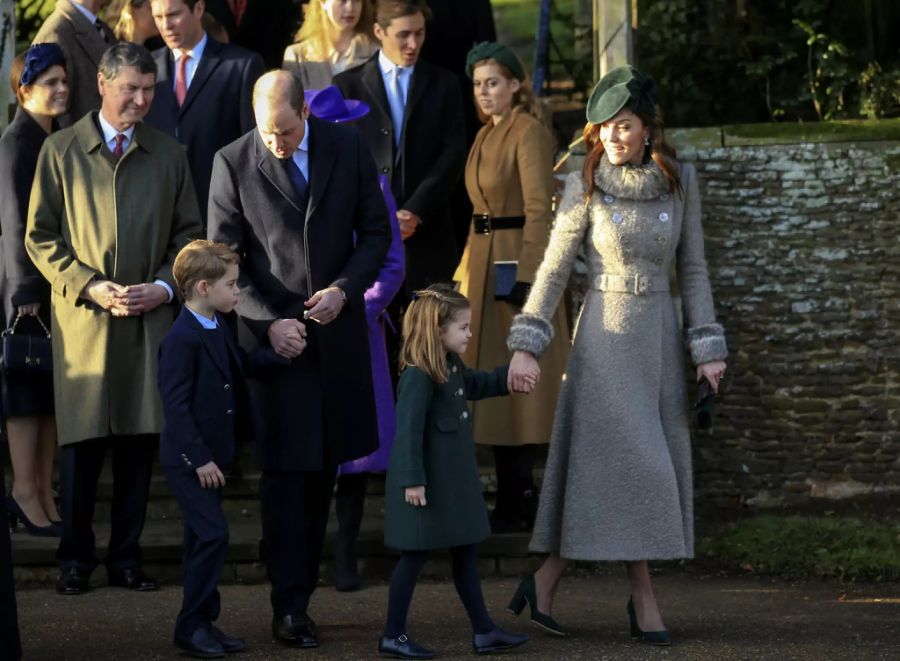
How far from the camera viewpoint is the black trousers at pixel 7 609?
19.0 feet

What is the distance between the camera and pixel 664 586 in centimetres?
797

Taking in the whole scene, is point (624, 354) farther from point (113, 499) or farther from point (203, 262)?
point (113, 499)

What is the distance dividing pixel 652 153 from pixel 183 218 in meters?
1.94

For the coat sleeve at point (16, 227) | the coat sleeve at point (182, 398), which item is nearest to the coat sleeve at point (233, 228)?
the coat sleeve at point (182, 398)

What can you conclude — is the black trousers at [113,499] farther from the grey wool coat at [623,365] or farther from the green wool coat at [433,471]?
the grey wool coat at [623,365]

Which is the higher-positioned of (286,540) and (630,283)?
(630,283)

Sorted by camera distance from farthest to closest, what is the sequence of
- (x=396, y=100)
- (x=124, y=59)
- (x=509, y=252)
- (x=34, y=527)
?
(x=396, y=100), (x=509, y=252), (x=34, y=527), (x=124, y=59)

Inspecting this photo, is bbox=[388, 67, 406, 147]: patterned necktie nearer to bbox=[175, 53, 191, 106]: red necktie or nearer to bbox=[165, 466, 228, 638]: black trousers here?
bbox=[175, 53, 191, 106]: red necktie

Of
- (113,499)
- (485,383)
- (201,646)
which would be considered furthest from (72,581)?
(485,383)

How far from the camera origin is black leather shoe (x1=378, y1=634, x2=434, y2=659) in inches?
248

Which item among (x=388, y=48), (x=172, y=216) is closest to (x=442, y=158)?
(x=388, y=48)

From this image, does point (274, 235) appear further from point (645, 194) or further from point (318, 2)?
point (318, 2)

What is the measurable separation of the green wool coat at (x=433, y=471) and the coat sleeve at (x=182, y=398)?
637mm

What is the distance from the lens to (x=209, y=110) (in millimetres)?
8086
